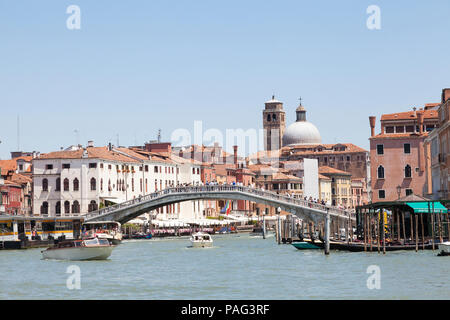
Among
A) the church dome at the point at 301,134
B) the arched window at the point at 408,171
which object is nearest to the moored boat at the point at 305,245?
the arched window at the point at 408,171

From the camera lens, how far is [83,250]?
32.1m

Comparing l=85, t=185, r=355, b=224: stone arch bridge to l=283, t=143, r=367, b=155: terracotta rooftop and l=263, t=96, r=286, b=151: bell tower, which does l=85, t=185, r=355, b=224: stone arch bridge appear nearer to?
l=283, t=143, r=367, b=155: terracotta rooftop

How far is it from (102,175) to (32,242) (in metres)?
14.8

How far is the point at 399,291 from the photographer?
20.2m

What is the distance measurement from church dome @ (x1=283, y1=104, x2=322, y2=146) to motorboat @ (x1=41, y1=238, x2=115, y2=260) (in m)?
91.2

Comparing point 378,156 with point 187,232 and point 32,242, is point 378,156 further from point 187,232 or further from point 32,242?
point 32,242

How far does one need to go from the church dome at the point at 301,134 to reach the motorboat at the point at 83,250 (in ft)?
299

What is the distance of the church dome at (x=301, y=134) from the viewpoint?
123 m

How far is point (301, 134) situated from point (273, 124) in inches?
306

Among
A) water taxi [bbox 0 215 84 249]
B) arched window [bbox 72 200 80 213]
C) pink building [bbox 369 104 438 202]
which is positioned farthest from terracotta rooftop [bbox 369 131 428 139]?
arched window [bbox 72 200 80 213]

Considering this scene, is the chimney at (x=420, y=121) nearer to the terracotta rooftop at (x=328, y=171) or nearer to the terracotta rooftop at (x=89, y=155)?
the terracotta rooftop at (x=89, y=155)

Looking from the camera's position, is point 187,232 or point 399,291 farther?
point 187,232

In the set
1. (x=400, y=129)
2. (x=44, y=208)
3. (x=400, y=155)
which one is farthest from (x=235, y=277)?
(x=44, y=208)
